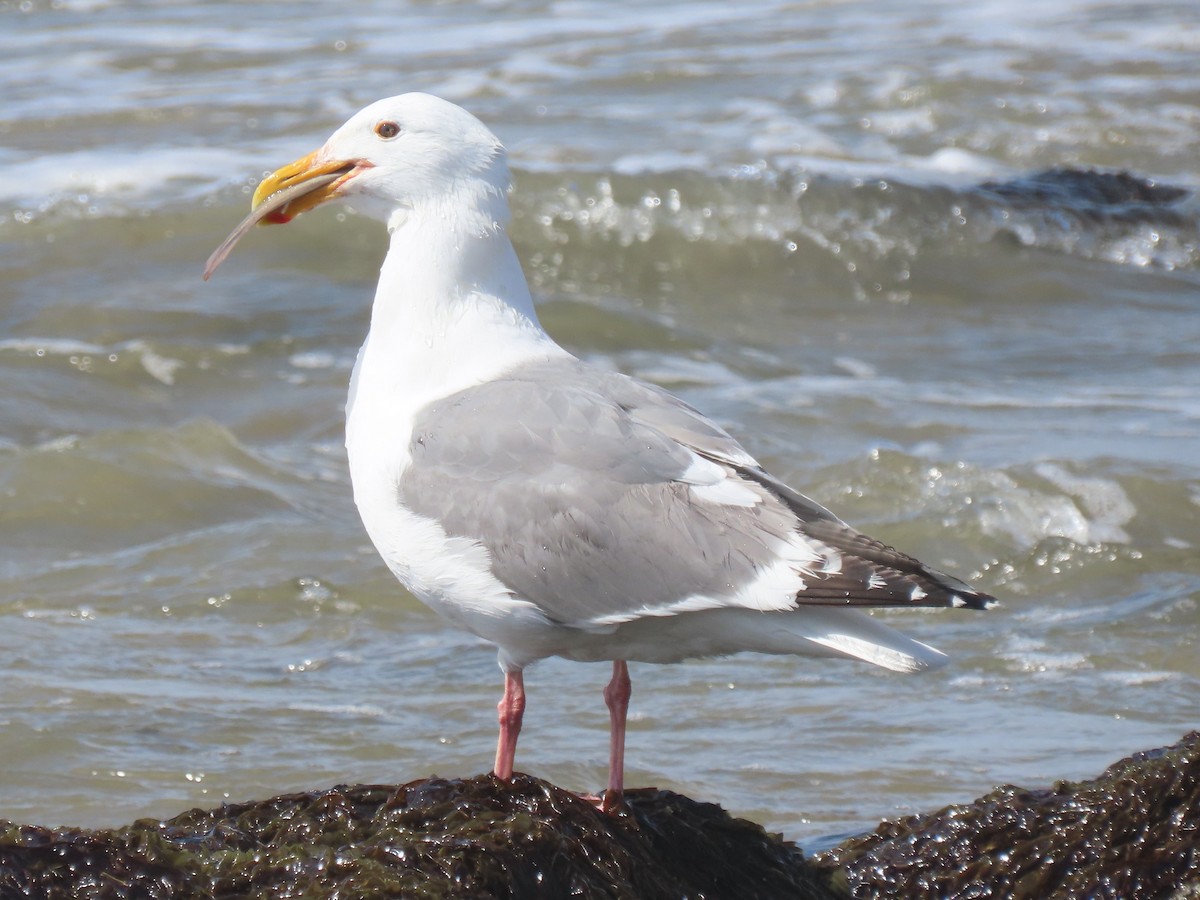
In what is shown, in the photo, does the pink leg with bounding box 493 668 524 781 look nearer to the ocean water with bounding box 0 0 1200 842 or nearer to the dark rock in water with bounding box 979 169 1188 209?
the ocean water with bounding box 0 0 1200 842

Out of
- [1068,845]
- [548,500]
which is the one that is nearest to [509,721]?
[548,500]

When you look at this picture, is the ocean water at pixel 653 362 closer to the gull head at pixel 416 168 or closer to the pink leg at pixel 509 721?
the pink leg at pixel 509 721

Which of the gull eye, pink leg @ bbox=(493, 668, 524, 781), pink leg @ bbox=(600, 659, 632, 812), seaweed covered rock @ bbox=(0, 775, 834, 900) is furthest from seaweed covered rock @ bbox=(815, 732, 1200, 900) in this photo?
the gull eye

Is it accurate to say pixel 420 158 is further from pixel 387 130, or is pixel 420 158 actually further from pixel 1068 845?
pixel 1068 845

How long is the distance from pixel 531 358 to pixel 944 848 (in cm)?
149

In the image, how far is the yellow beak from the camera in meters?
4.30

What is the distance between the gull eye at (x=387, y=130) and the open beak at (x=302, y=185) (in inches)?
3.3

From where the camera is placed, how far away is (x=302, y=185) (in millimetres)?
4328

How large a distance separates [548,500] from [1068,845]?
4.29 ft

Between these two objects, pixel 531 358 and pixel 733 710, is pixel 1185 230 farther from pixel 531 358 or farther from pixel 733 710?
pixel 531 358

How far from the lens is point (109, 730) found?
4914 mm

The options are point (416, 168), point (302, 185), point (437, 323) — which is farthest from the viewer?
point (302, 185)

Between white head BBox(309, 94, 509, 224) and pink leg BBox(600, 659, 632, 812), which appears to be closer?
pink leg BBox(600, 659, 632, 812)

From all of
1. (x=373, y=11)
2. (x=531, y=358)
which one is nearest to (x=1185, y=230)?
(x=531, y=358)
